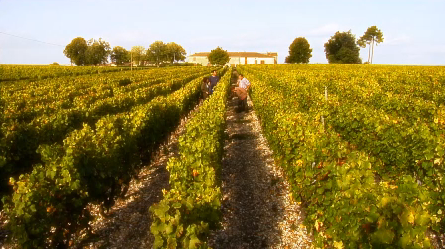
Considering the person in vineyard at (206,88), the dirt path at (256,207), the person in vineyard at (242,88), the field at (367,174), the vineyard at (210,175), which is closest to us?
the field at (367,174)

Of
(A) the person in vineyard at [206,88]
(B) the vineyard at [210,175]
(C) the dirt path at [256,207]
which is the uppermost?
(A) the person in vineyard at [206,88]

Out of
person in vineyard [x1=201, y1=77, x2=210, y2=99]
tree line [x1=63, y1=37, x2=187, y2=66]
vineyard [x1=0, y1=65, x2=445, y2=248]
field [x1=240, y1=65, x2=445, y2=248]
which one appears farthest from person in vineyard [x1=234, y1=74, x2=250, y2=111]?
tree line [x1=63, y1=37, x2=187, y2=66]

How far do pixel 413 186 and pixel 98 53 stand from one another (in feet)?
321

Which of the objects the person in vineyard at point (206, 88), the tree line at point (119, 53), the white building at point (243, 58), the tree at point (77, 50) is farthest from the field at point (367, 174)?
the white building at point (243, 58)

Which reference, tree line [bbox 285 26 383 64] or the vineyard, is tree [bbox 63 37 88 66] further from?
the vineyard

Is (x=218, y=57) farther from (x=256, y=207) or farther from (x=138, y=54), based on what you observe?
(x=256, y=207)

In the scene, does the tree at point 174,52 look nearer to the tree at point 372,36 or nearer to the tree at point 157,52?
the tree at point 157,52

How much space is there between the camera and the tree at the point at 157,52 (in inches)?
4367

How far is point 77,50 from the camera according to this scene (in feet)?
315

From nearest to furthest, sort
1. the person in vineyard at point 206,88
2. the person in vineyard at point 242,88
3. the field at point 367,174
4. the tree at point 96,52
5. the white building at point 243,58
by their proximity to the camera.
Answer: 1. the field at point 367,174
2. the person in vineyard at point 242,88
3. the person in vineyard at point 206,88
4. the tree at point 96,52
5. the white building at point 243,58

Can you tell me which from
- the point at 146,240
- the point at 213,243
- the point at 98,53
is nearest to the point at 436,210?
the point at 213,243

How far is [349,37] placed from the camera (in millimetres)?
98562

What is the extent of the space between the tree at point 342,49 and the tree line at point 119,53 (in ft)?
160

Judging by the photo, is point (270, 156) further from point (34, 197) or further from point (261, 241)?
point (34, 197)
